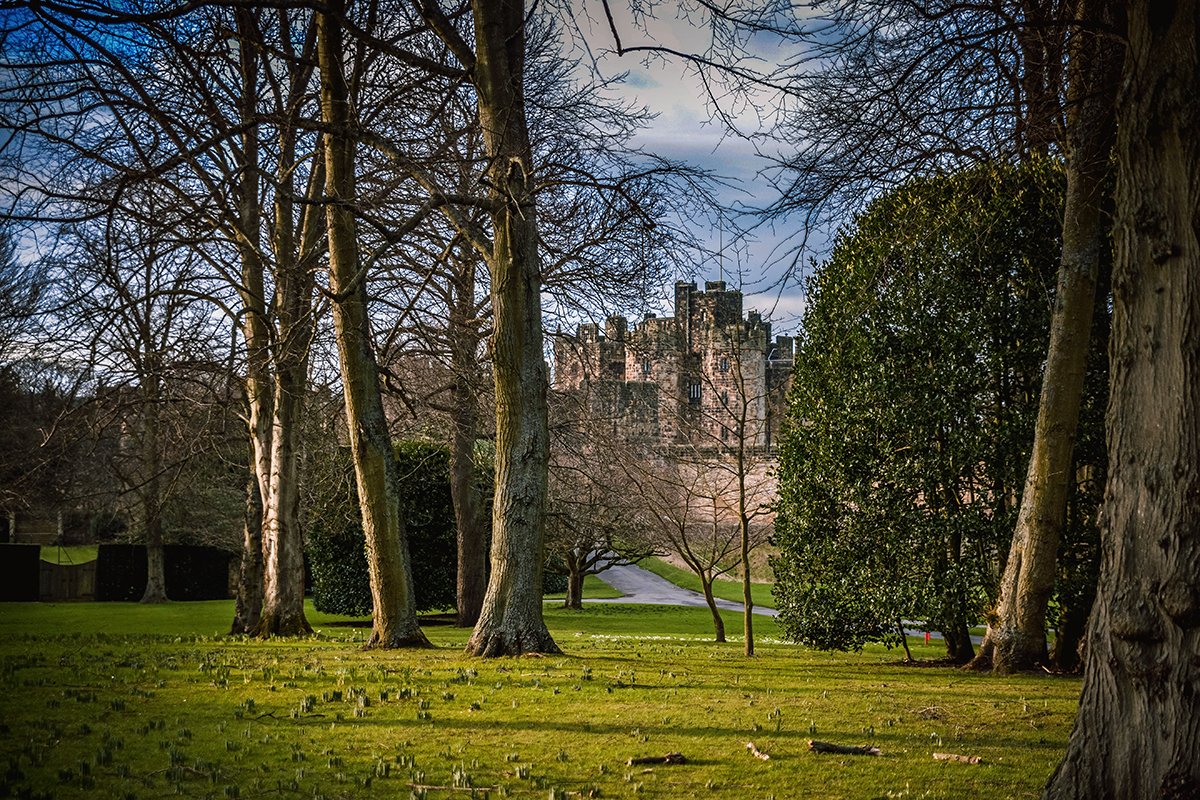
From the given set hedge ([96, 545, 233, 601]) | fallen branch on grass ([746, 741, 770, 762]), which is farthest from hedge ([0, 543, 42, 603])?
fallen branch on grass ([746, 741, 770, 762])

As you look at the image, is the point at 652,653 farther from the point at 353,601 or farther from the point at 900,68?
the point at 353,601

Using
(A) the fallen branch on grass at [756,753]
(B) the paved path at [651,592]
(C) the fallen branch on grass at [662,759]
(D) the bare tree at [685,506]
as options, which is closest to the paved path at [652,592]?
(B) the paved path at [651,592]

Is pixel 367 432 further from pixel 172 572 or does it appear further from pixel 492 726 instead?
pixel 172 572

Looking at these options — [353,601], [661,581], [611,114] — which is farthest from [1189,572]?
[661,581]

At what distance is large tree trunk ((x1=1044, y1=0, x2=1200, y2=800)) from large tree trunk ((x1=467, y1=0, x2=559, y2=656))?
18.4 feet

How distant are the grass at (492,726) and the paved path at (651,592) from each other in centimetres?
1931

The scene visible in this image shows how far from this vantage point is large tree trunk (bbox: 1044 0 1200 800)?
11.8 feet

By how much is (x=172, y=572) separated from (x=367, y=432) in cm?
2337

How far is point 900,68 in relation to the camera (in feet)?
22.9

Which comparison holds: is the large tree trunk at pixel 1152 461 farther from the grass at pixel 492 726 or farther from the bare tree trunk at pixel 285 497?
the bare tree trunk at pixel 285 497

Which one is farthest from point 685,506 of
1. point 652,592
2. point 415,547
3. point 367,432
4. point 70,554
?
point 70,554

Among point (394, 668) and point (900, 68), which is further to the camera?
point (394, 668)

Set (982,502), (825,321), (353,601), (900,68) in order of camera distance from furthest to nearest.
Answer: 1. (353,601)
2. (825,321)
3. (982,502)
4. (900,68)

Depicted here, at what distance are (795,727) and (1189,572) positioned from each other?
8.74 feet
